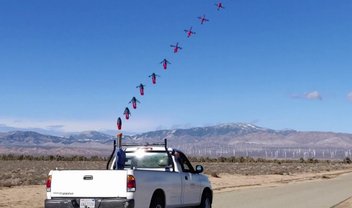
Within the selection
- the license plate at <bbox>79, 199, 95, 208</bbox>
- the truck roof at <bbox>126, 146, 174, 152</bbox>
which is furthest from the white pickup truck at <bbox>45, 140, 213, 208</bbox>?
the truck roof at <bbox>126, 146, 174, 152</bbox>

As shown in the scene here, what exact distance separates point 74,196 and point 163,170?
308cm

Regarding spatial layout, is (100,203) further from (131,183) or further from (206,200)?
(206,200)

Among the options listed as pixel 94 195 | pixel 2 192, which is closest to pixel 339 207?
pixel 94 195

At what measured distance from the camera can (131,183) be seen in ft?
39.7

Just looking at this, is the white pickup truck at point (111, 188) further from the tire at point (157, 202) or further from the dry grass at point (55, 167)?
the dry grass at point (55, 167)

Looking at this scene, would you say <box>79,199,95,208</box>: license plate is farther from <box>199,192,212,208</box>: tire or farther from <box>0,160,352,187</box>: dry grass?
<box>0,160,352,187</box>: dry grass

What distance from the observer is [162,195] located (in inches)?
537

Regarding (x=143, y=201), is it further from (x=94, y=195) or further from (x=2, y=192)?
(x=2, y=192)

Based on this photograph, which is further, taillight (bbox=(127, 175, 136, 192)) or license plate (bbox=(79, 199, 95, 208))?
license plate (bbox=(79, 199, 95, 208))

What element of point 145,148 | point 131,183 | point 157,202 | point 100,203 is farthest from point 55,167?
point 131,183

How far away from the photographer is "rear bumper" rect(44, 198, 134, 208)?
11997 mm

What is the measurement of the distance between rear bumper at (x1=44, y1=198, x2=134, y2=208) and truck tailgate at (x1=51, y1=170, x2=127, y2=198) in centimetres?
11

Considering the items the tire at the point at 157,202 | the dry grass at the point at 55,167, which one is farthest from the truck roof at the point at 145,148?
the dry grass at the point at 55,167

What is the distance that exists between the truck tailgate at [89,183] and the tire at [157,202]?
4.10 ft
